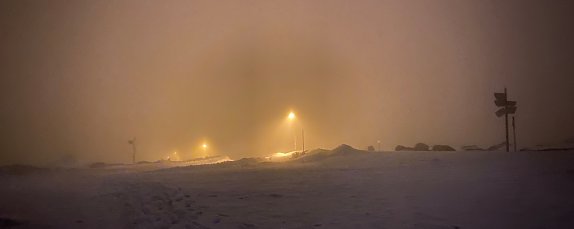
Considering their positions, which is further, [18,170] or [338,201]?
[18,170]

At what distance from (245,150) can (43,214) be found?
346 ft

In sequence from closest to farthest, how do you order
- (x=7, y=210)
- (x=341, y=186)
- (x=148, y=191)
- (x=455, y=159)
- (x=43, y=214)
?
(x=43, y=214), (x=7, y=210), (x=341, y=186), (x=148, y=191), (x=455, y=159)

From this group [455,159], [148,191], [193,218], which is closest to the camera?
[193,218]

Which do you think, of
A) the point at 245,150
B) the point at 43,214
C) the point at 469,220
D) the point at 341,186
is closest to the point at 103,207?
the point at 43,214

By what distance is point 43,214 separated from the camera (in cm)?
1192

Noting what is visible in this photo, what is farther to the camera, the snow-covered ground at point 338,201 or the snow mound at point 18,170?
the snow mound at point 18,170

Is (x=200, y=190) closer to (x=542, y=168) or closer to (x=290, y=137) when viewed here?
(x=542, y=168)

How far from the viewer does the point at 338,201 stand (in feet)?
39.1

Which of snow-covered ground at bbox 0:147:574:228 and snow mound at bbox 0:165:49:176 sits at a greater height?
snow-covered ground at bbox 0:147:574:228

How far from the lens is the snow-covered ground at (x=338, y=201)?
9570 millimetres

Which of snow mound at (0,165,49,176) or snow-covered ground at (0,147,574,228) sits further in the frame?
snow mound at (0,165,49,176)

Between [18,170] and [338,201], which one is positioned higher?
[338,201]

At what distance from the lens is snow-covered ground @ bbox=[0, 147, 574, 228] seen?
9.57 m

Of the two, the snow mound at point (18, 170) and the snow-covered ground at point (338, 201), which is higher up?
the snow-covered ground at point (338, 201)
